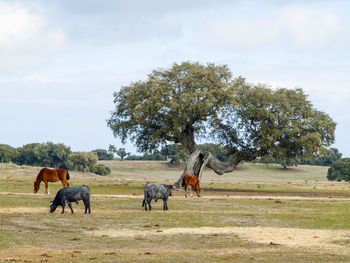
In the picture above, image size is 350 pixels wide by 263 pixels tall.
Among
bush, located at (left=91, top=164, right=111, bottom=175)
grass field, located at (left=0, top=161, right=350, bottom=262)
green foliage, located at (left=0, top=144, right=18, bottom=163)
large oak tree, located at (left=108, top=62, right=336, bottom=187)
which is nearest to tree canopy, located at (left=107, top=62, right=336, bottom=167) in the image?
large oak tree, located at (left=108, top=62, right=336, bottom=187)

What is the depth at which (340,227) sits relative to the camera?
2733 centimetres

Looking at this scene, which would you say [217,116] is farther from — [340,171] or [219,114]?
[340,171]

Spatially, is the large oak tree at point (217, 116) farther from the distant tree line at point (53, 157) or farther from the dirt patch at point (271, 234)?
the distant tree line at point (53, 157)

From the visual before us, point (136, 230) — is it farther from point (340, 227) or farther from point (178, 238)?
point (340, 227)

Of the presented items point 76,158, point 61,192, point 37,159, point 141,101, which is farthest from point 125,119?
point 37,159

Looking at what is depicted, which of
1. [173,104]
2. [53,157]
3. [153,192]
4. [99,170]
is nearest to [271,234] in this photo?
[153,192]

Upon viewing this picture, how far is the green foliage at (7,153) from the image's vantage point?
15450 centimetres

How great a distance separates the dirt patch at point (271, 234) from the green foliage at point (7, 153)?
445 ft

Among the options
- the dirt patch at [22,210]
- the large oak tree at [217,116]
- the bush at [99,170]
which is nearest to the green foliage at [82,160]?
the bush at [99,170]

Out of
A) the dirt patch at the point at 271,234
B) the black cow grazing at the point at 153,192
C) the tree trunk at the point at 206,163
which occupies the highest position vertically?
the tree trunk at the point at 206,163

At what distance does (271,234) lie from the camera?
24203mm

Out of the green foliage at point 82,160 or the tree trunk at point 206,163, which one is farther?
the green foliage at point 82,160

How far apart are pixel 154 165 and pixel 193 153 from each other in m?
111

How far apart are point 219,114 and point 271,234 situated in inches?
1614
